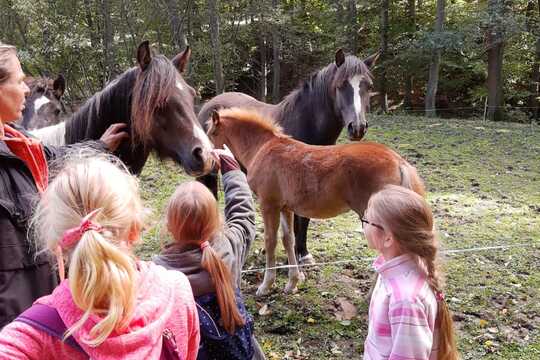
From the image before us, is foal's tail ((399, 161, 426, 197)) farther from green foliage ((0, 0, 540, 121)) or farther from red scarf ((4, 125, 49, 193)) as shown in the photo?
green foliage ((0, 0, 540, 121))

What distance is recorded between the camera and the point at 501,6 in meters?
15.5

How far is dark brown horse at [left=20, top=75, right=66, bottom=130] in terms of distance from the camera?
Answer: 4449mm

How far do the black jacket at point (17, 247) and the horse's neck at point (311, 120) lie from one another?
389 centimetres

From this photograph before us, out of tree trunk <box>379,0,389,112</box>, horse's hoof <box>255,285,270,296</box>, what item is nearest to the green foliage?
tree trunk <box>379,0,389,112</box>

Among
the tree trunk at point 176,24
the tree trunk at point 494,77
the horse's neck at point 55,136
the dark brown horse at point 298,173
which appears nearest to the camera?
the horse's neck at point 55,136

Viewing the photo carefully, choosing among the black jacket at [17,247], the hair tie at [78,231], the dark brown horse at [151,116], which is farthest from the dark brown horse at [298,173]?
the hair tie at [78,231]

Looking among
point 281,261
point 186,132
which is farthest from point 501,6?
point 186,132

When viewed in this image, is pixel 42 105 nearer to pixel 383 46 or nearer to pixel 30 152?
pixel 30 152

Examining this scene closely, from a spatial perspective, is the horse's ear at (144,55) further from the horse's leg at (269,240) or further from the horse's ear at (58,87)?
the horse's ear at (58,87)

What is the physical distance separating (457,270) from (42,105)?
4.66m

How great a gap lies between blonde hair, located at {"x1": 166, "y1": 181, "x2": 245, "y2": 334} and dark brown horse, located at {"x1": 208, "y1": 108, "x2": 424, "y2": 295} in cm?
197

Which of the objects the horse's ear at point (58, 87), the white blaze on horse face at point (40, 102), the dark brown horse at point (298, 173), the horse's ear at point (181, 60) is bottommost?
the dark brown horse at point (298, 173)

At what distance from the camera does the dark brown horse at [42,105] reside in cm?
445

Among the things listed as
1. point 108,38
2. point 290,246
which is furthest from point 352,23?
point 290,246
